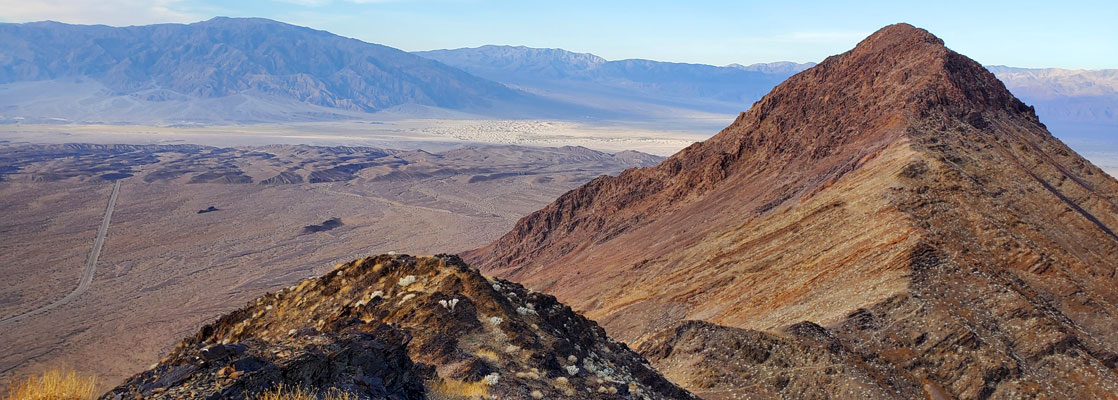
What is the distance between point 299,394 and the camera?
281 inches

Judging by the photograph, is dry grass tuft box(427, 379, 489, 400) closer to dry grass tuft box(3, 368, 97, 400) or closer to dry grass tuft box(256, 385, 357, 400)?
dry grass tuft box(256, 385, 357, 400)

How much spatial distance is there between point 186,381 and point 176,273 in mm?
49030

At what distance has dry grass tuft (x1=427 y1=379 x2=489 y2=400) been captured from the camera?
29.4 feet

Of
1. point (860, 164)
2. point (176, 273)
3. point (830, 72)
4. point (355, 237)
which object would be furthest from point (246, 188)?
point (860, 164)

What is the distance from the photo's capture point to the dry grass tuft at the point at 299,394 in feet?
23.5

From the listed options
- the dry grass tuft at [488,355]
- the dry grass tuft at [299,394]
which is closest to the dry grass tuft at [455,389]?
the dry grass tuft at [488,355]

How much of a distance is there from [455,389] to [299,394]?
7.86 feet

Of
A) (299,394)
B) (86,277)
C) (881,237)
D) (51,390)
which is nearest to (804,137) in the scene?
(881,237)

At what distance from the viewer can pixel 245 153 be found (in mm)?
133875

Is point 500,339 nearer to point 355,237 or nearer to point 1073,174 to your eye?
point 1073,174

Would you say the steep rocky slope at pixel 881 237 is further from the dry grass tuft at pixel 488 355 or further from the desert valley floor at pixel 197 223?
the desert valley floor at pixel 197 223

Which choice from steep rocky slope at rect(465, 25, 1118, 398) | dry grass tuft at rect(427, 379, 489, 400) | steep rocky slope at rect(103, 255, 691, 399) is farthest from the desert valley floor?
dry grass tuft at rect(427, 379, 489, 400)

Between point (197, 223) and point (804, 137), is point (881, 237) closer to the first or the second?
point (804, 137)

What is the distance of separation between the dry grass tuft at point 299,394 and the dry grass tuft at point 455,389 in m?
1.36
